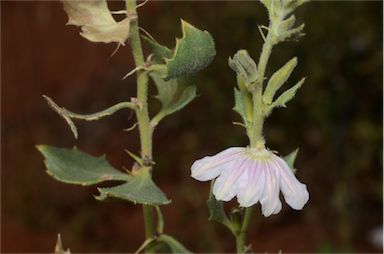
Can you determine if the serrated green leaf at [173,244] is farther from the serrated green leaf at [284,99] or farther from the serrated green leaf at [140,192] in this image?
the serrated green leaf at [284,99]

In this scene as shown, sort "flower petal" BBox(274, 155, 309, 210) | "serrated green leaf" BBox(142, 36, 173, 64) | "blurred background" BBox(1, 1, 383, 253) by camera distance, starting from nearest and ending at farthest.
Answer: "flower petal" BBox(274, 155, 309, 210) → "serrated green leaf" BBox(142, 36, 173, 64) → "blurred background" BBox(1, 1, 383, 253)

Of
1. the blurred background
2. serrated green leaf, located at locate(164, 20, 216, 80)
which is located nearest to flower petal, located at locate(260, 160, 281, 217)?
serrated green leaf, located at locate(164, 20, 216, 80)

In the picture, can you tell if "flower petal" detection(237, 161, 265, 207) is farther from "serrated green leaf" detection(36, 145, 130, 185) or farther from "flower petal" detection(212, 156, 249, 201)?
"serrated green leaf" detection(36, 145, 130, 185)

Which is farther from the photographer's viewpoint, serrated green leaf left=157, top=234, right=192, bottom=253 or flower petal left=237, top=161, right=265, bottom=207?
serrated green leaf left=157, top=234, right=192, bottom=253

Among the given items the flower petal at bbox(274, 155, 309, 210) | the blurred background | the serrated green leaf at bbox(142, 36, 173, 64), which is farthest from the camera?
the blurred background

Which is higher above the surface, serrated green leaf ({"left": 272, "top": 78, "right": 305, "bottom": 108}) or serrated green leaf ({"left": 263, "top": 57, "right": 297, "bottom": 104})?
serrated green leaf ({"left": 263, "top": 57, "right": 297, "bottom": 104})

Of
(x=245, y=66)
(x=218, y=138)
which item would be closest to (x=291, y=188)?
(x=245, y=66)

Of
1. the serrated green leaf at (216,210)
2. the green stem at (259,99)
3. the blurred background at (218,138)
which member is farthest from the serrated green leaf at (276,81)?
the blurred background at (218,138)

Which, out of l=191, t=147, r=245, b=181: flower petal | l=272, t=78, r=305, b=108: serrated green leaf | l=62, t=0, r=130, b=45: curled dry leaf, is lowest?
l=191, t=147, r=245, b=181: flower petal
